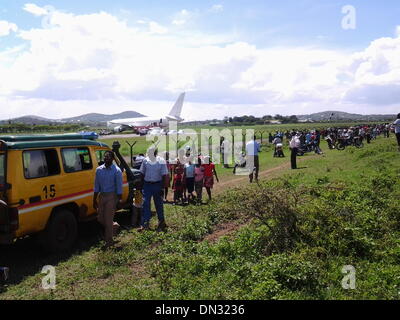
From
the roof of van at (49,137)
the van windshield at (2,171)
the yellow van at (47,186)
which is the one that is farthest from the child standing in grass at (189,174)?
the van windshield at (2,171)

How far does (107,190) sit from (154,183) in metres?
1.49

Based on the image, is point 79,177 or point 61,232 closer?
point 61,232

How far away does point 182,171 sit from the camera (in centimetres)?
1288

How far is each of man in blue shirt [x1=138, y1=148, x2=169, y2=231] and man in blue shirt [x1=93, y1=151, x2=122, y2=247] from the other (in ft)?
4.08

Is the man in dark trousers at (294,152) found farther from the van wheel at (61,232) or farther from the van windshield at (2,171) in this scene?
the van windshield at (2,171)

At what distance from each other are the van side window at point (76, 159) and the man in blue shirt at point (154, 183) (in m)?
1.30

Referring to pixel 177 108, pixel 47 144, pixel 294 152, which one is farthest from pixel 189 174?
pixel 177 108

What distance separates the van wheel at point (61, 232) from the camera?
7.95 meters

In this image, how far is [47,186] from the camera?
26.0 feet

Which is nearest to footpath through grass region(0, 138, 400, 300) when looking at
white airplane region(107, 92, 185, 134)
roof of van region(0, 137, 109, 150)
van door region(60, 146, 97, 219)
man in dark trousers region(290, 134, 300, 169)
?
van door region(60, 146, 97, 219)

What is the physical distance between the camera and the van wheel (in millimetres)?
7953

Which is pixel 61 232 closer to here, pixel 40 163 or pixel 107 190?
pixel 107 190

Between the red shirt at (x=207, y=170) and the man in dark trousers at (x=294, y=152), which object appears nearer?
the red shirt at (x=207, y=170)

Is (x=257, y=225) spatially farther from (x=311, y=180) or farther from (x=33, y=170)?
(x=311, y=180)
